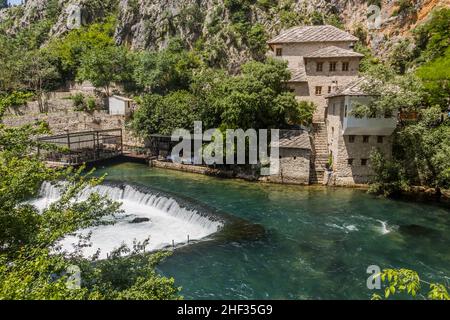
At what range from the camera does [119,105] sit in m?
53.3

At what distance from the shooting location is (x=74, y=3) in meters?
84.4

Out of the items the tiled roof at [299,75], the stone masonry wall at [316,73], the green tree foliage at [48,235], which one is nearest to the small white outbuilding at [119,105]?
the stone masonry wall at [316,73]

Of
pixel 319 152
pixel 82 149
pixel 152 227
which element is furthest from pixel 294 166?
pixel 82 149

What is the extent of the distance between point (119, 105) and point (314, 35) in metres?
30.3

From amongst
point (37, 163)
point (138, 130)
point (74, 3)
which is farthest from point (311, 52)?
point (74, 3)

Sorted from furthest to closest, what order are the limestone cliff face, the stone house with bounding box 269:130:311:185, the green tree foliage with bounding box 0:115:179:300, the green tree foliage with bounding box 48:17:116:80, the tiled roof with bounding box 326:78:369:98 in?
the green tree foliage with bounding box 48:17:116:80 < the limestone cliff face < the stone house with bounding box 269:130:311:185 < the tiled roof with bounding box 326:78:369:98 < the green tree foliage with bounding box 0:115:179:300

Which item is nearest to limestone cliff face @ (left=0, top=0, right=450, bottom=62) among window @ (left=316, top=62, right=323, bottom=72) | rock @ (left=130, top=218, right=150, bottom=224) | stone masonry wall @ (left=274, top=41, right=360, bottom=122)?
stone masonry wall @ (left=274, top=41, right=360, bottom=122)

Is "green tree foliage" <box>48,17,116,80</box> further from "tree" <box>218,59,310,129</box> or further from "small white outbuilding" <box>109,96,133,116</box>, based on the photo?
"tree" <box>218,59,310,129</box>

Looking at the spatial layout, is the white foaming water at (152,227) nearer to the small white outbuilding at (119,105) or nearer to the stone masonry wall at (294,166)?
the stone masonry wall at (294,166)

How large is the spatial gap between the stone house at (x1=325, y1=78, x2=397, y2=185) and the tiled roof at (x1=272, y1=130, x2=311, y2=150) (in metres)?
2.55

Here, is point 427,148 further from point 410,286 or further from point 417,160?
point 410,286

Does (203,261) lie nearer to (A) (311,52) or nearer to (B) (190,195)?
(B) (190,195)

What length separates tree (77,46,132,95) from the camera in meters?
56.3

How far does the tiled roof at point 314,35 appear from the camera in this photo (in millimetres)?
38781
